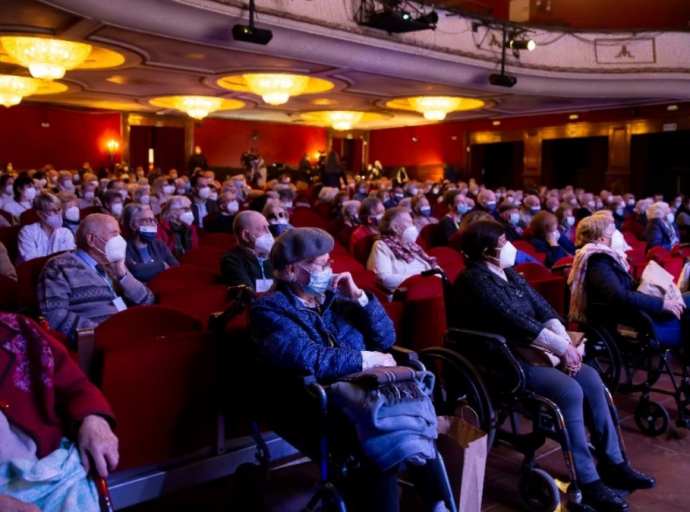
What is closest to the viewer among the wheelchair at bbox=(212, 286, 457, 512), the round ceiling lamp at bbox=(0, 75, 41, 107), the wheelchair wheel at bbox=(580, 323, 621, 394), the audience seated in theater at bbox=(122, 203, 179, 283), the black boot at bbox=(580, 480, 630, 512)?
the wheelchair at bbox=(212, 286, 457, 512)

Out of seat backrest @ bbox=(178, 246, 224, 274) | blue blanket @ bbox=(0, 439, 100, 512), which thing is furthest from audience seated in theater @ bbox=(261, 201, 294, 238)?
blue blanket @ bbox=(0, 439, 100, 512)

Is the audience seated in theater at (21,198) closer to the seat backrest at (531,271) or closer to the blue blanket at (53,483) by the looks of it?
the seat backrest at (531,271)

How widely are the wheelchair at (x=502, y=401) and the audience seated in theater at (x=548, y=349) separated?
69 mm

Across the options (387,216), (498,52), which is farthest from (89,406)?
(498,52)

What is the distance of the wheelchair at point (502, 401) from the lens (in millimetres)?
2510

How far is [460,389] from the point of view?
278 centimetres

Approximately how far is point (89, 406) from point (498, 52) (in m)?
10.6

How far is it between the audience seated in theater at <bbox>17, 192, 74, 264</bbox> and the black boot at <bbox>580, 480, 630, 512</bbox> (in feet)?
12.1

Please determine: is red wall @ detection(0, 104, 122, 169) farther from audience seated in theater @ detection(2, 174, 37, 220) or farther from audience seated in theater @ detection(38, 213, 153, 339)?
audience seated in theater @ detection(38, 213, 153, 339)

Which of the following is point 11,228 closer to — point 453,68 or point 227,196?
point 227,196

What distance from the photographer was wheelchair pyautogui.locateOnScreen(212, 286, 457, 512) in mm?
2043

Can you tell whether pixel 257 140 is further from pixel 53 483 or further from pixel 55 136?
pixel 53 483

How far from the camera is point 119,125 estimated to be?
17.4m

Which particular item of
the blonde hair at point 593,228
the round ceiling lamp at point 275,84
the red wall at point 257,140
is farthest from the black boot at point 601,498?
the red wall at point 257,140
